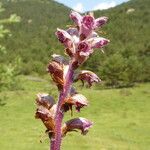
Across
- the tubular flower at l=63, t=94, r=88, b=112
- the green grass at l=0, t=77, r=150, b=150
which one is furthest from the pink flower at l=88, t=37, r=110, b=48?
the green grass at l=0, t=77, r=150, b=150

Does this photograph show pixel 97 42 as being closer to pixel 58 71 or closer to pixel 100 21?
pixel 100 21

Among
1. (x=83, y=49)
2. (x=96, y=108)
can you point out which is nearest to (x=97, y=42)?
(x=83, y=49)

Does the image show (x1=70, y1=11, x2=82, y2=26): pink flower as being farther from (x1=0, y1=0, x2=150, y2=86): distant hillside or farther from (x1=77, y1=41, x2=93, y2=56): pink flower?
(x1=0, y1=0, x2=150, y2=86): distant hillside

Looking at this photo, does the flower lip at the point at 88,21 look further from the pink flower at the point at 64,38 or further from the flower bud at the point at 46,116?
the flower bud at the point at 46,116

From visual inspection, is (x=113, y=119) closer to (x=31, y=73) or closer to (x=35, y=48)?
(x=31, y=73)

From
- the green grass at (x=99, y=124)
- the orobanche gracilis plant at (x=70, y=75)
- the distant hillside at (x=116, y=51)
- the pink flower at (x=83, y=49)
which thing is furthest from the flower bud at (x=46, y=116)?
the distant hillside at (x=116, y=51)

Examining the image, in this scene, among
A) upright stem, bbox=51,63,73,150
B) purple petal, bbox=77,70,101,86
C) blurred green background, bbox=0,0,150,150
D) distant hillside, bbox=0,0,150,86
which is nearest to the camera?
upright stem, bbox=51,63,73,150
